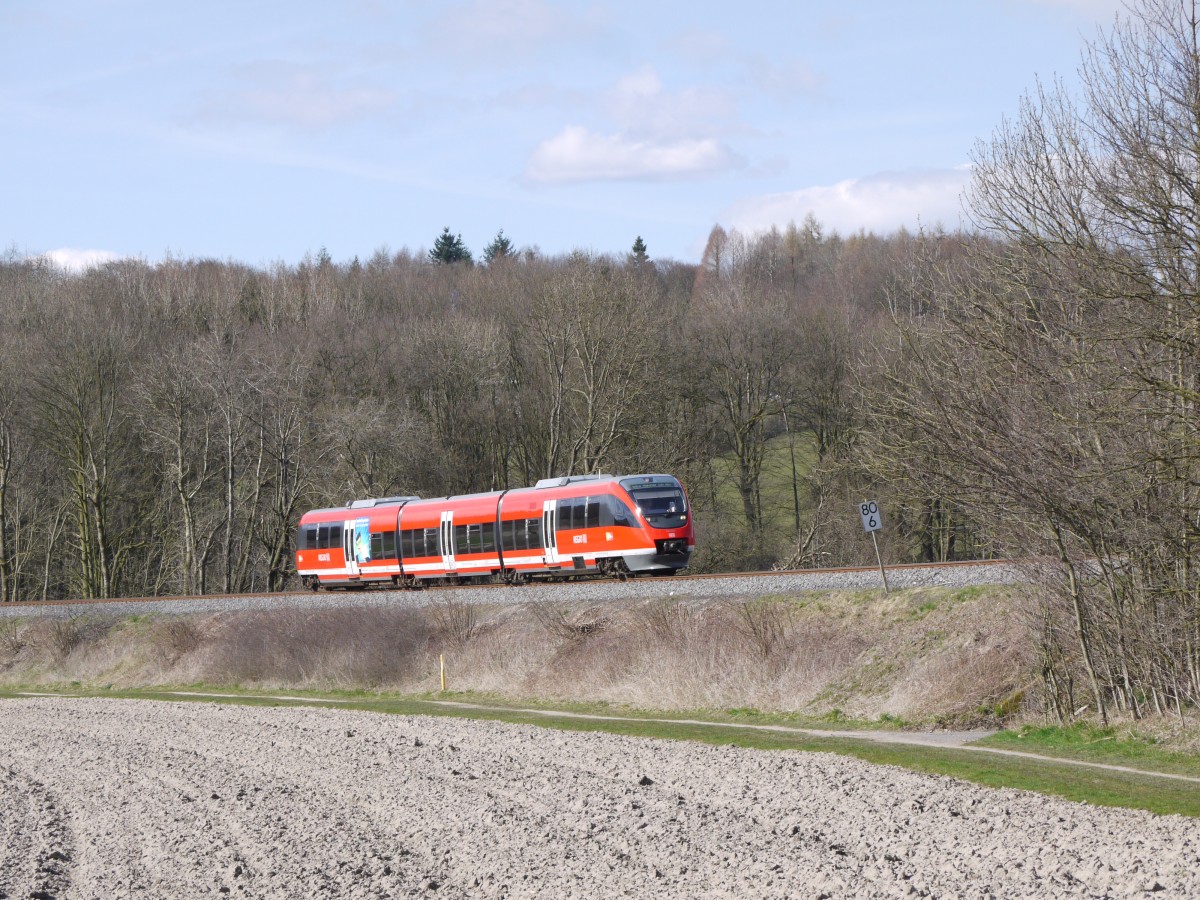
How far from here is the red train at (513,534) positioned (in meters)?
35.8

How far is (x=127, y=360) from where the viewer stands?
58.7 meters

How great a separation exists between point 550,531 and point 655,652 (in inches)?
412

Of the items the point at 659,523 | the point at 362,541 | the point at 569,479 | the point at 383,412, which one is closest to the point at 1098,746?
the point at 659,523

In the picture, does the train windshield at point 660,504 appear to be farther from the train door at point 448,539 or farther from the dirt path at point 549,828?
the dirt path at point 549,828

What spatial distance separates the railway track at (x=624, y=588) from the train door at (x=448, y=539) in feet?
4.22

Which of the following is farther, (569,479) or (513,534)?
(513,534)

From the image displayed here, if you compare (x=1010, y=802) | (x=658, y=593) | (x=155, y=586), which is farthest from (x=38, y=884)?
(x=155, y=586)

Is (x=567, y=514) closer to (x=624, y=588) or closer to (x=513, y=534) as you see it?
(x=513, y=534)

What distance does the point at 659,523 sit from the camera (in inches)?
1400

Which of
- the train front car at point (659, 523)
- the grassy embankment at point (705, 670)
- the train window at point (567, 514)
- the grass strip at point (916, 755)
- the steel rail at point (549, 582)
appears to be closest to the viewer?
the grass strip at point (916, 755)

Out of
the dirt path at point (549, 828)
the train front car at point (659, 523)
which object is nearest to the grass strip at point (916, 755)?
the dirt path at point (549, 828)

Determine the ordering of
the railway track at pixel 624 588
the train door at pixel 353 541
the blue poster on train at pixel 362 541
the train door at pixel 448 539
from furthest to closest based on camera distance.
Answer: the train door at pixel 353 541, the blue poster on train at pixel 362 541, the train door at pixel 448 539, the railway track at pixel 624 588

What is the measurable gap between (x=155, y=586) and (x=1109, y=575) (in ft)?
168

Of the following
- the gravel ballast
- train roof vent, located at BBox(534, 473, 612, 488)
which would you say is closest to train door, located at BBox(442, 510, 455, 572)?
the gravel ballast
